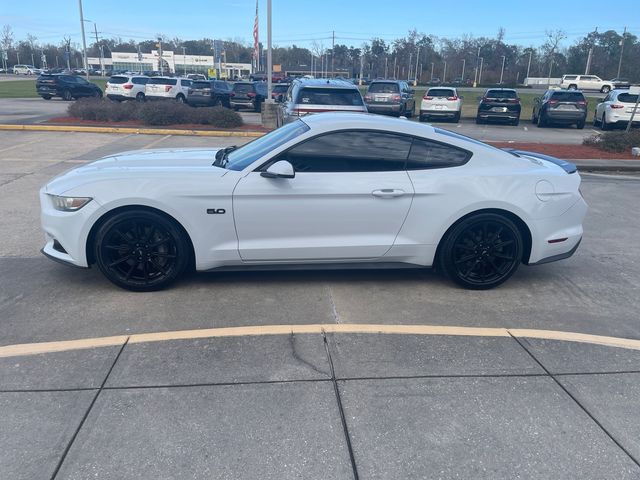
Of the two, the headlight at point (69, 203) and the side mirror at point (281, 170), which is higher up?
the side mirror at point (281, 170)

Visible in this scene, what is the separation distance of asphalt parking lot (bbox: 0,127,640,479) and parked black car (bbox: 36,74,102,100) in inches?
1113

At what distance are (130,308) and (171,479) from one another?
209 cm

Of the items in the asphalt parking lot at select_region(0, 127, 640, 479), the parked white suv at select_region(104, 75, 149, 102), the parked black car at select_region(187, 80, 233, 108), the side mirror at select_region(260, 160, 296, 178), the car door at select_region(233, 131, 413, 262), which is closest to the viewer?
the asphalt parking lot at select_region(0, 127, 640, 479)

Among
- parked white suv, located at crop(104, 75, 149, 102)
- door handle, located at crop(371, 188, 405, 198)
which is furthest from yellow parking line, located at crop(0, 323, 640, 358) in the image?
parked white suv, located at crop(104, 75, 149, 102)

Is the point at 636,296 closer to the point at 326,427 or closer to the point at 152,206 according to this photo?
the point at 326,427

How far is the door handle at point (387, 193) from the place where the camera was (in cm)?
465

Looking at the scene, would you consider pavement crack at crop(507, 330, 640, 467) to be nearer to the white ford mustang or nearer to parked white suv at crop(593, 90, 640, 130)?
the white ford mustang

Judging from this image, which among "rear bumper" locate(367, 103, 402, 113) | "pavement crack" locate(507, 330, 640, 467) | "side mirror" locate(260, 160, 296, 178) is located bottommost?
"pavement crack" locate(507, 330, 640, 467)

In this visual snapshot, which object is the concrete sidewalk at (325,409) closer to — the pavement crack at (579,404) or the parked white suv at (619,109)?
the pavement crack at (579,404)

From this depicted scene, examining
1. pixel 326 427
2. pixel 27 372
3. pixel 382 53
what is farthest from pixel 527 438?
pixel 382 53

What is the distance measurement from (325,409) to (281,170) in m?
2.03

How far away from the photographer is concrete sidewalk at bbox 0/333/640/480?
2701 millimetres

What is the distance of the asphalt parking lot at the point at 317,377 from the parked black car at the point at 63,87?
92.8ft

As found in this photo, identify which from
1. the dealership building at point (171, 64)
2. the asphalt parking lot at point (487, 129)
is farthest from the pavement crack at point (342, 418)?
the dealership building at point (171, 64)
